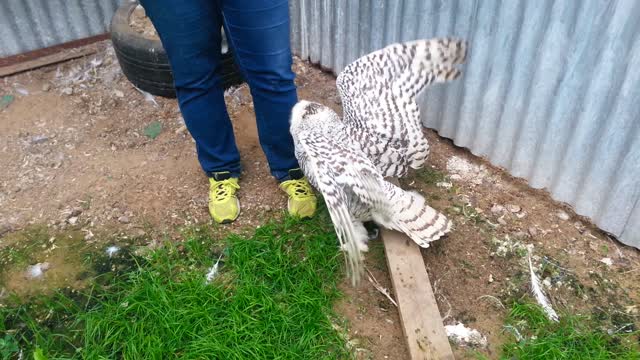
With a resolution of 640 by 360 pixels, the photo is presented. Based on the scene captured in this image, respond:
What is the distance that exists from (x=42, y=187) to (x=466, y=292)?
2.62m

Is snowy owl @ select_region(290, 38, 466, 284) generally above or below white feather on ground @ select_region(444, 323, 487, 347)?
above

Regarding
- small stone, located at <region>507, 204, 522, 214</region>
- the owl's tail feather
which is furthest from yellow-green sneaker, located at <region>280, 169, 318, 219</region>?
small stone, located at <region>507, 204, 522, 214</region>

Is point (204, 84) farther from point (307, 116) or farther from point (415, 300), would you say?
point (415, 300)

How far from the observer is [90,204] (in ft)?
10.3

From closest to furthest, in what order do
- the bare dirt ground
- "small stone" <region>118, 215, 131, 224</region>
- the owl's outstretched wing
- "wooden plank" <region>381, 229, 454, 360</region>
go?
1. "wooden plank" <region>381, 229, 454, 360</region>
2. the bare dirt ground
3. the owl's outstretched wing
4. "small stone" <region>118, 215, 131, 224</region>

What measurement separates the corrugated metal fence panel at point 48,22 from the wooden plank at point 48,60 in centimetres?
10

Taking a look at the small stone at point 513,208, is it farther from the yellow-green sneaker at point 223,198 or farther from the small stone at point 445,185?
the yellow-green sneaker at point 223,198

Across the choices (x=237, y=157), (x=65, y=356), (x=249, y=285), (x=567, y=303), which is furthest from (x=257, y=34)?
(x=567, y=303)

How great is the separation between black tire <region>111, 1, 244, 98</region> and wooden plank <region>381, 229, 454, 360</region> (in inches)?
65.2

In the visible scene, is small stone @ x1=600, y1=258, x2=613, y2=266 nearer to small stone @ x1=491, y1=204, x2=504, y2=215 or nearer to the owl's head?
small stone @ x1=491, y1=204, x2=504, y2=215

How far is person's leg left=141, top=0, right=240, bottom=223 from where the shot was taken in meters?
2.35

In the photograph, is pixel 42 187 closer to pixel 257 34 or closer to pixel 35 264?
pixel 35 264

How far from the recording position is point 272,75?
2.52 meters

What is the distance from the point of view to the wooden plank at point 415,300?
2252 mm
